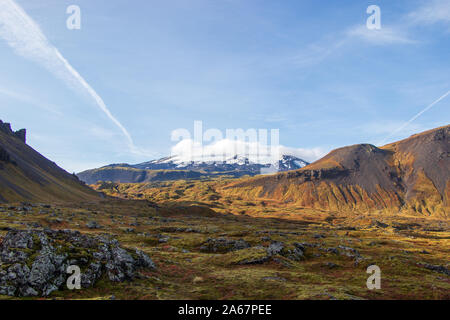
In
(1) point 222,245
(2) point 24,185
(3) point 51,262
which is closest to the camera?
(3) point 51,262

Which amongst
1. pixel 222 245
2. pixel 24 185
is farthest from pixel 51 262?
pixel 24 185

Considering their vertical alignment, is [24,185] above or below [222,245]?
above

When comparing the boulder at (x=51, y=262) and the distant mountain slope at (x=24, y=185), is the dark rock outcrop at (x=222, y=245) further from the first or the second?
the distant mountain slope at (x=24, y=185)

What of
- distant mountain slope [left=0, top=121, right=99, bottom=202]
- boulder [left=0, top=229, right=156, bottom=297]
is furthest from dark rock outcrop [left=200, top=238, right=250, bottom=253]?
distant mountain slope [left=0, top=121, right=99, bottom=202]

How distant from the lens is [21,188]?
152m

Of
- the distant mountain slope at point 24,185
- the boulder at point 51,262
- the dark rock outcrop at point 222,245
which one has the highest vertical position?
the distant mountain slope at point 24,185

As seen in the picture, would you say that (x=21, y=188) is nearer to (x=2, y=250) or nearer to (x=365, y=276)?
(x=2, y=250)

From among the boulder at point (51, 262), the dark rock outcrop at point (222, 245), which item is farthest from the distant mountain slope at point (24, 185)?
the boulder at point (51, 262)

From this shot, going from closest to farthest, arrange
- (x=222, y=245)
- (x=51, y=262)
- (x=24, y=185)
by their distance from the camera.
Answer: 1. (x=51, y=262)
2. (x=222, y=245)
3. (x=24, y=185)

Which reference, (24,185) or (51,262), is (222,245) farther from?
(24,185)

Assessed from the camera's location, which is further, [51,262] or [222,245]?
[222,245]
